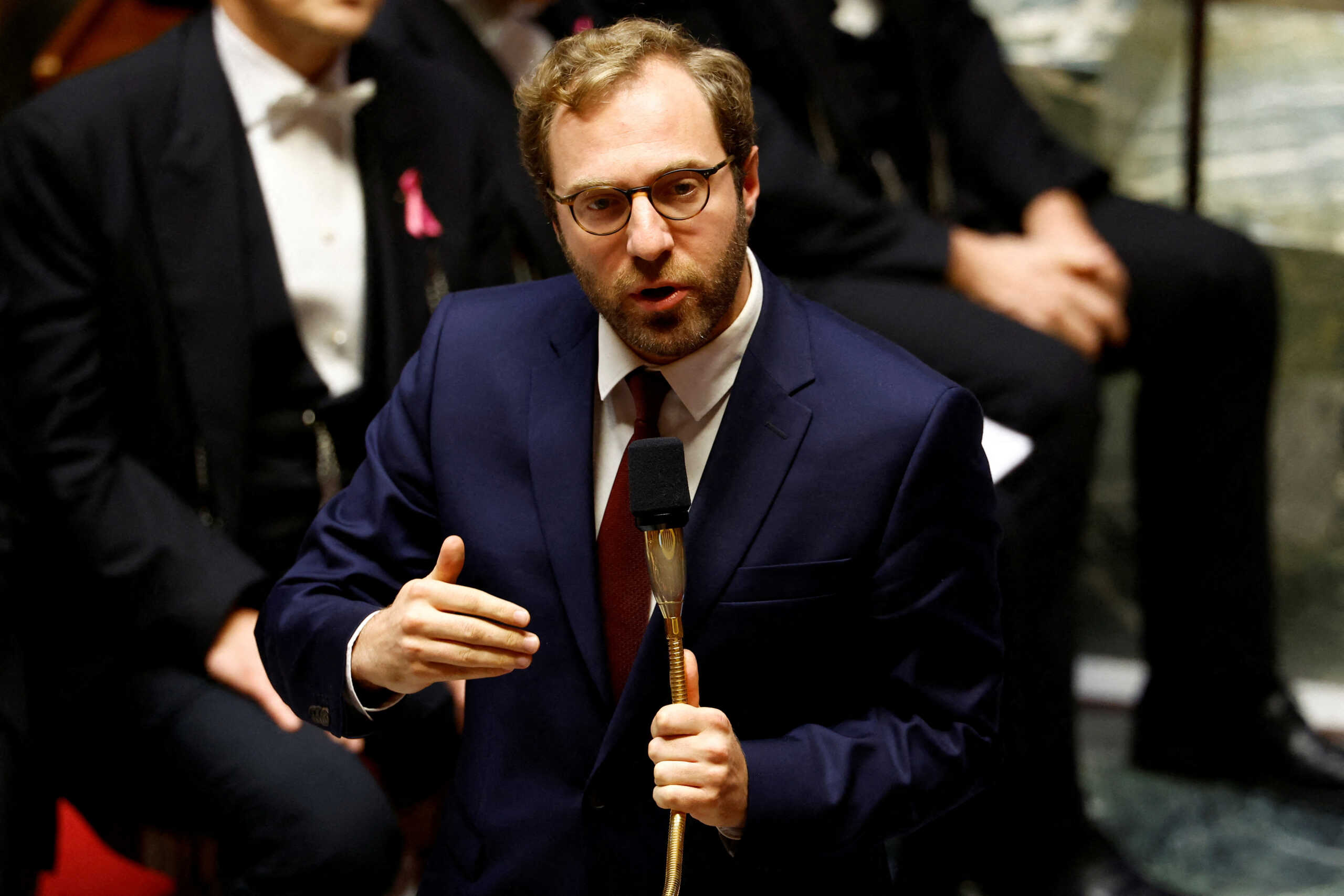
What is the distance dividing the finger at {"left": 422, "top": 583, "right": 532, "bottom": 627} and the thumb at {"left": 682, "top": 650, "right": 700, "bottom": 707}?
4.1 inches

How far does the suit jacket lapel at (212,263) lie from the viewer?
160 cm

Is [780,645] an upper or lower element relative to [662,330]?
lower

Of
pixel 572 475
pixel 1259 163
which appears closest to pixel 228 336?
pixel 572 475

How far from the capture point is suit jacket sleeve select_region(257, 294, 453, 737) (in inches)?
46.3

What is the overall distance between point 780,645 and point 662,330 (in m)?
0.24

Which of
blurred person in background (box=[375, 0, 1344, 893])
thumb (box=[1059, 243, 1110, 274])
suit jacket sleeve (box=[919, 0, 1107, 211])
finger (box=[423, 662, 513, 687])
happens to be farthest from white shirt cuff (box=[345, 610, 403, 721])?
suit jacket sleeve (box=[919, 0, 1107, 211])

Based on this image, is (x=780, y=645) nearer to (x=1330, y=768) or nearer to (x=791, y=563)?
(x=791, y=563)

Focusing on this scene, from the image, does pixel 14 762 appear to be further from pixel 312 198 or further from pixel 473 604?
pixel 473 604

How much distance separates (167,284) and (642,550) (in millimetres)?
726

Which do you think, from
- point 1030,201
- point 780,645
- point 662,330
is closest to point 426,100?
point 662,330

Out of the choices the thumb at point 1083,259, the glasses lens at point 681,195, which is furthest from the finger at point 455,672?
the thumb at point 1083,259

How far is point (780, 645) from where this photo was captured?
1.11 metres

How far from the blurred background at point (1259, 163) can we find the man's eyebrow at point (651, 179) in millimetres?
1749

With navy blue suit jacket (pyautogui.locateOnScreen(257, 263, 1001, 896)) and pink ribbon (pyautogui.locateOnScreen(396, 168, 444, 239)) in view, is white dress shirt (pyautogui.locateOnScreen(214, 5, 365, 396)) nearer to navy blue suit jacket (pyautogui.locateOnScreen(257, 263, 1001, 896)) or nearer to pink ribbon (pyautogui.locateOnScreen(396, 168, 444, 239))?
pink ribbon (pyautogui.locateOnScreen(396, 168, 444, 239))
